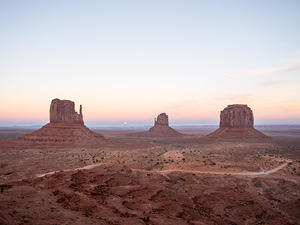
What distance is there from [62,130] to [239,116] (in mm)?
74869

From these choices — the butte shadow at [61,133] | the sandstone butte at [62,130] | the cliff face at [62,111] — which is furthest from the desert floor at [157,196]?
the cliff face at [62,111]

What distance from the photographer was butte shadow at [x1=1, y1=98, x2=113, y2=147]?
62903mm

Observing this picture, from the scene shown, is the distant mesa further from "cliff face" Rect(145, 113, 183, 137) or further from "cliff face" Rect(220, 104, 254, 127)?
"cliff face" Rect(220, 104, 254, 127)

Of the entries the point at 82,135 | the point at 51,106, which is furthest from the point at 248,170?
the point at 51,106

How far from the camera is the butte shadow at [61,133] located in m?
62.9

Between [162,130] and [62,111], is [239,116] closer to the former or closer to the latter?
[162,130]

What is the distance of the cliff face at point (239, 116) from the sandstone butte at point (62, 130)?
194 ft

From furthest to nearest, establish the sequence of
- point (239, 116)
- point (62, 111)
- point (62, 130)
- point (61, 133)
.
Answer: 1. point (239, 116)
2. point (62, 111)
3. point (62, 130)
4. point (61, 133)

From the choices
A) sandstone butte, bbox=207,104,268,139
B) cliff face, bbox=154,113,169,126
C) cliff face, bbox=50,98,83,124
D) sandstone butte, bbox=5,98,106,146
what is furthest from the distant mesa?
cliff face, bbox=50,98,83,124

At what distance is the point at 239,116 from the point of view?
92.5m

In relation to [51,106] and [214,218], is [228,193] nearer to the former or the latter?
[214,218]

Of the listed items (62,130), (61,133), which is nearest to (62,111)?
(62,130)

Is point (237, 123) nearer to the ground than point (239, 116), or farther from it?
nearer to the ground

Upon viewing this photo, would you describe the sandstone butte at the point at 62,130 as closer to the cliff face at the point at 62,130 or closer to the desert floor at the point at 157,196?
the cliff face at the point at 62,130
